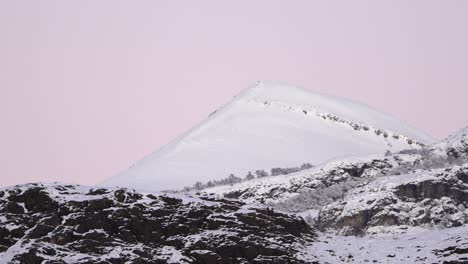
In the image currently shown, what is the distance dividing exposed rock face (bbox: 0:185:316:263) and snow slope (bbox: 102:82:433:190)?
4339cm

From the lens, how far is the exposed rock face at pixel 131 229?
47.0m

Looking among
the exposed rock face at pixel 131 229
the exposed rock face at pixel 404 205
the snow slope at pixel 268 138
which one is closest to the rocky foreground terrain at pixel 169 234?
the exposed rock face at pixel 131 229

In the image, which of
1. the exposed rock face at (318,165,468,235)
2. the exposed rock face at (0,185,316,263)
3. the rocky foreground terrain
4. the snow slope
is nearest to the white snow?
the rocky foreground terrain

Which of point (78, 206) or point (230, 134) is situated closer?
point (78, 206)

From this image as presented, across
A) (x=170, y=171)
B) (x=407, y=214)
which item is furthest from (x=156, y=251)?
(x=170, y=171)

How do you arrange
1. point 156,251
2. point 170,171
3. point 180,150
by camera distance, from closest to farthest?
point 156,251 < point 170,171 < point 180,150

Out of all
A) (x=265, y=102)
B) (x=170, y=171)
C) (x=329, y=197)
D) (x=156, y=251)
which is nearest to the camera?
(x=156, y=251)

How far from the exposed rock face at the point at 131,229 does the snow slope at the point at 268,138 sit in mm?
43389

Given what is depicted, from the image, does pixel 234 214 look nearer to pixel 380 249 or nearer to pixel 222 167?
pixel 380 249

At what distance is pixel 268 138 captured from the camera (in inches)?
4702

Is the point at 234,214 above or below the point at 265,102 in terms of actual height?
below

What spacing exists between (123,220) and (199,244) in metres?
4.29

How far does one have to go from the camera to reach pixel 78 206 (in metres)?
48.6

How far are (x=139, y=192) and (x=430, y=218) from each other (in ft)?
82.4
